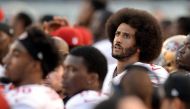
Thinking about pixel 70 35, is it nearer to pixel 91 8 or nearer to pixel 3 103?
pixel 91 8

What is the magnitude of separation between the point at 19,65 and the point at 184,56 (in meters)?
2.06

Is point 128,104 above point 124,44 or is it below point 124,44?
above

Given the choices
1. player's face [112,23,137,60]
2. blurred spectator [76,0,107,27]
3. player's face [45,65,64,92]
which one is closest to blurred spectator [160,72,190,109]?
player's face [45,65,64,92]

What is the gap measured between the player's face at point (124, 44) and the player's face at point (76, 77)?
1185 millimetres

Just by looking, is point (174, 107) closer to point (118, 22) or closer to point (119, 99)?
point (119, 99)

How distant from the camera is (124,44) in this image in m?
8.33

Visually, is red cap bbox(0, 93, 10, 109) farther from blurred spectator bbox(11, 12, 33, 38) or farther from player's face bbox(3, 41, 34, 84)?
blurred spectator bbox(11, 12, 33, 38)

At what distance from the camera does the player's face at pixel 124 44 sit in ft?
27.2

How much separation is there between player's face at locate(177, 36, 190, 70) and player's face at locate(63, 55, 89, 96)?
1.46 m

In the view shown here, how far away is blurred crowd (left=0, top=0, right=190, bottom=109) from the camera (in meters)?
6.31

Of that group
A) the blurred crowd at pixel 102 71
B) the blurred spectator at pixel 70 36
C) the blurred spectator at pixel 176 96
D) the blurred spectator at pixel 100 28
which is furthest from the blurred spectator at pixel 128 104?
the blurred spectator at pixel 100 28

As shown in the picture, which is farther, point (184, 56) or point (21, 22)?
point (21, 22)

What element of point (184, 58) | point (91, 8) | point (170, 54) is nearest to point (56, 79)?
point (184, 58)

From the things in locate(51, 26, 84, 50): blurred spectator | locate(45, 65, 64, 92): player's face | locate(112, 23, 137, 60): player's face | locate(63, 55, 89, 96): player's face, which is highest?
locate(63, 55, 89, 96): player's face
